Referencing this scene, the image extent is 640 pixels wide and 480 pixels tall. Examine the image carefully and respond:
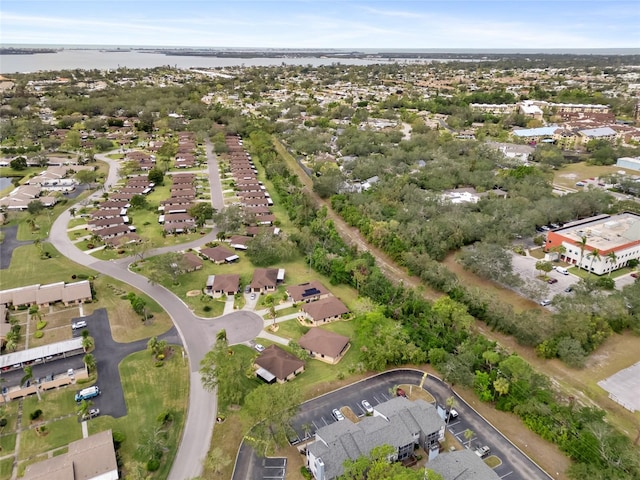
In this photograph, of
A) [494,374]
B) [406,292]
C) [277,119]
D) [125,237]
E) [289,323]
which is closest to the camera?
[494,374]

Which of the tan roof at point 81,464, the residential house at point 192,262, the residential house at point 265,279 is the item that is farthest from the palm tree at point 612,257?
the tan roof at point 81,464

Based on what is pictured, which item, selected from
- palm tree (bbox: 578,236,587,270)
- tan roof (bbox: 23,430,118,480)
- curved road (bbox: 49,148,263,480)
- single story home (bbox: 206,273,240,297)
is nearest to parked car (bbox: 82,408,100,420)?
tan roof (bbox: 23,430,118,480)

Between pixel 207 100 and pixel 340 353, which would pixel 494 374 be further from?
pixel 207 100

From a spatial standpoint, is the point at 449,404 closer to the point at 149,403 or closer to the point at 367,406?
the point at 367,406

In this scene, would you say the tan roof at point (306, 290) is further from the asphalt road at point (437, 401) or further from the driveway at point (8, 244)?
the driveway at point (8, 244)

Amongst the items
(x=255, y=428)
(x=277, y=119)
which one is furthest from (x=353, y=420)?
(x=277, y=119)

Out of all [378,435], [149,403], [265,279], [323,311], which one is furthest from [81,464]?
[265,279]

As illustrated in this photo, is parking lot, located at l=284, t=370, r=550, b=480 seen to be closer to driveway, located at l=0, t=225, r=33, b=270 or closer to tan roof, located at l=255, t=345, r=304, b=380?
tan roof, located at l=255, t=345, r=304, b=380
